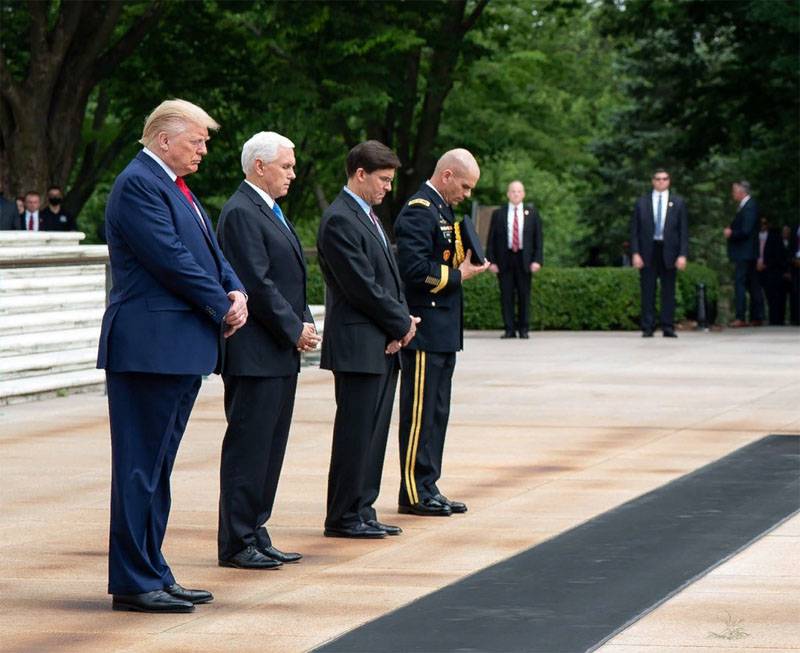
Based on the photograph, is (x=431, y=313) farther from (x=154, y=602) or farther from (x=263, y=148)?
(x=154, y=602)

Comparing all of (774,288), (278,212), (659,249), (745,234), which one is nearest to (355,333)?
(278,212)

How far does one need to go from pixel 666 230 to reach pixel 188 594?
17.8 m

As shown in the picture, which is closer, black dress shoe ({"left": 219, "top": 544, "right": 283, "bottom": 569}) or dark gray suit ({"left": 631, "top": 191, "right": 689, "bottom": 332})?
black dress shoe ({"left": 219, "top": 544, "right": 283, "bottom": 569})

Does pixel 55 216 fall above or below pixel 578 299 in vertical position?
above

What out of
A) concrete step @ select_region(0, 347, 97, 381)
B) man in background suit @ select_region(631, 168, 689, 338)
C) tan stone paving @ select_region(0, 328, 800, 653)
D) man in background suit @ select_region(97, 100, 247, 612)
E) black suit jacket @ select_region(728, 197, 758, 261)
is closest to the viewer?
tan stone paving @ select_region(0, 328, 800, 653)

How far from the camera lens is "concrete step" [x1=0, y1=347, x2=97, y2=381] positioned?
Answer: 16391mm

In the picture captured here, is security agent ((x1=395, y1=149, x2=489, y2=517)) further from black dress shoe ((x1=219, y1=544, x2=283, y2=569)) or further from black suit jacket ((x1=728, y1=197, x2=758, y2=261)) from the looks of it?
black suit jacket ((x1=728, y1=197, x2=758, y2=261))

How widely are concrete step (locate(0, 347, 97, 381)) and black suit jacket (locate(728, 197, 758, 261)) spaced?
1268 centimetres

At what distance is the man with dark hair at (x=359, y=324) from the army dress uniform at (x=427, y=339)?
1.98ft

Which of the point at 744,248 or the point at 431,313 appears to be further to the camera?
the point at 744,248

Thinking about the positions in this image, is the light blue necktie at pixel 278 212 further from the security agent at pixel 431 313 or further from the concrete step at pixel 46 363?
the concrete step at pixel 46 363

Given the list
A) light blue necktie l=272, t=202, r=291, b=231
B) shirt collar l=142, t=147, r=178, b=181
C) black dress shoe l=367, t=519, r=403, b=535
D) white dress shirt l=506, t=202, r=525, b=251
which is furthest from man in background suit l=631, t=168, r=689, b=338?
shirt collar l=142, t=147, r=178, b=181

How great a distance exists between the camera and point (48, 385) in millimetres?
16828

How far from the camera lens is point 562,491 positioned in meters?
11.0
